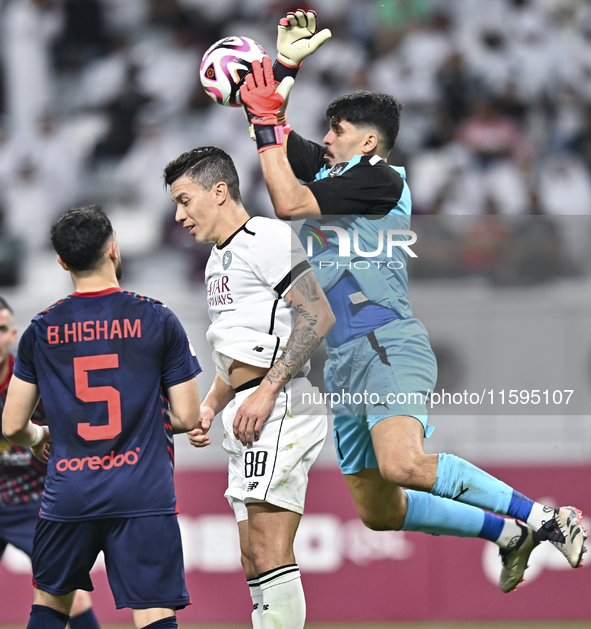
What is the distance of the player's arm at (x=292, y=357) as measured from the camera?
13.8 feet

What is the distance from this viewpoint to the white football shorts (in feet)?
13.9

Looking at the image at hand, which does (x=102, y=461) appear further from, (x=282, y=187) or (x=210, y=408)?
(x=282, y=187)

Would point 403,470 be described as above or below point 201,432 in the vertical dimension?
below

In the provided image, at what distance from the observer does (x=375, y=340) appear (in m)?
4.53

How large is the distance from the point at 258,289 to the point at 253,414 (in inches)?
21.7

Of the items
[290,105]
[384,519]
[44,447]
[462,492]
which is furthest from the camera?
[290,105]

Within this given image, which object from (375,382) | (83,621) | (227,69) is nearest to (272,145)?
(227,69)

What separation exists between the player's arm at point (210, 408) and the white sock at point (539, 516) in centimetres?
149

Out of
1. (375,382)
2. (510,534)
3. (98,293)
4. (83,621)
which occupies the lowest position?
(83,621)

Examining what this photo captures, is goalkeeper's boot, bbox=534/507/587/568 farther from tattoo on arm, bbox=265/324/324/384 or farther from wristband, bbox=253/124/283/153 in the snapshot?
wristband, bbox=253/124/283/153

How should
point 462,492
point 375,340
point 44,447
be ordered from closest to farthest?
point 44,447
point 462,492
point 375,340

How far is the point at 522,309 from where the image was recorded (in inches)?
306

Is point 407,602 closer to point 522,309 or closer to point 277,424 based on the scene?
point 522,309

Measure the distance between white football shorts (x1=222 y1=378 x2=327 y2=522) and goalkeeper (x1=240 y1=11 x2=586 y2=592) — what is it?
0.92 feet
